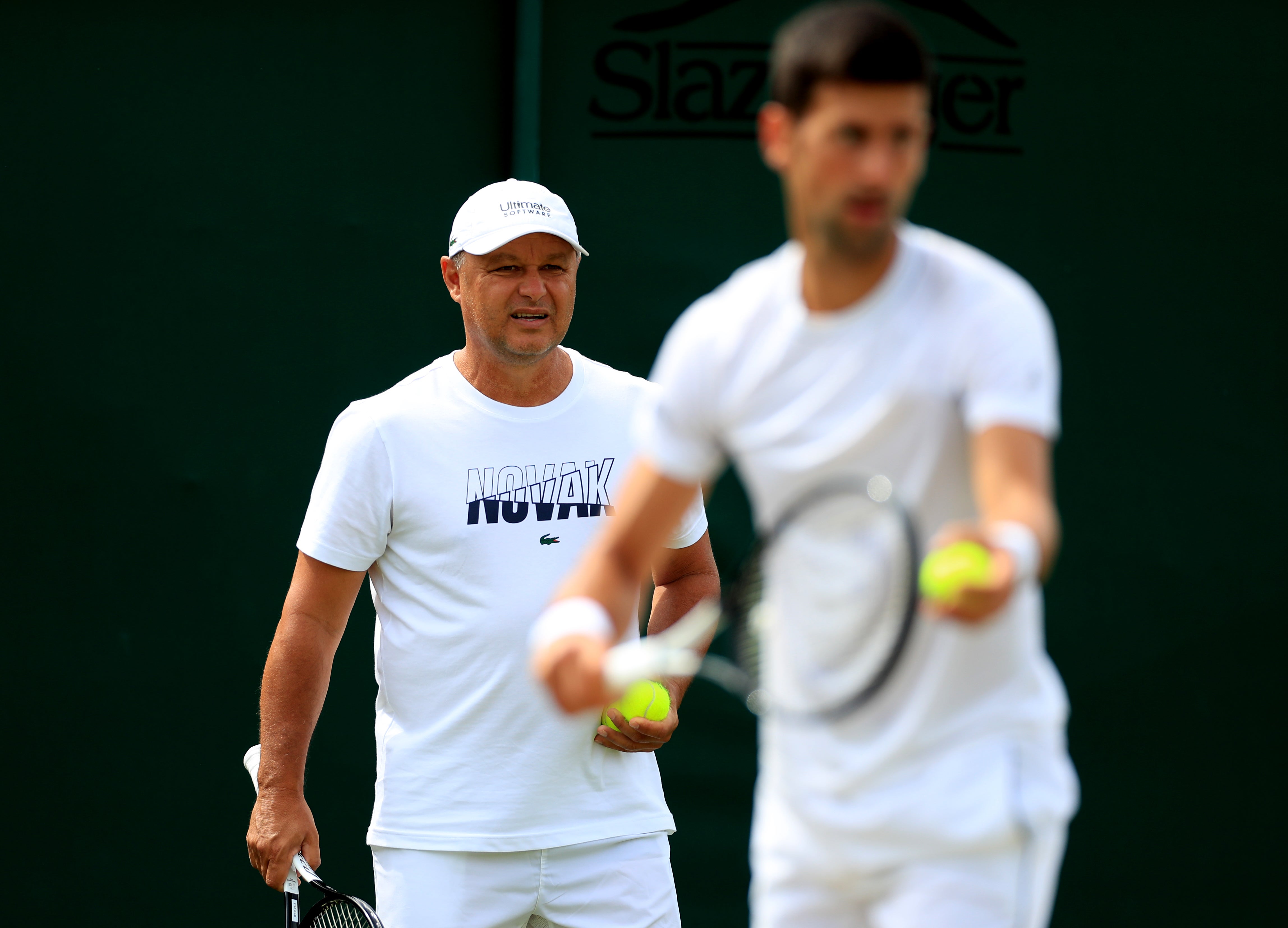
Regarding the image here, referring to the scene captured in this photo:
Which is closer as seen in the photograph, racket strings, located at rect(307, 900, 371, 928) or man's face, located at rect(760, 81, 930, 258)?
man's face, located at rect(760, 81, 930, 258)

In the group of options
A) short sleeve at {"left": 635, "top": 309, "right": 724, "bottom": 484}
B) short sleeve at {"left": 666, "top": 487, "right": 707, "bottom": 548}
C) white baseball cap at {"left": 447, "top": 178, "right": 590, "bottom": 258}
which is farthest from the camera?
short sleeve at {"left": 666, "top": 487, "right": 707, "bottom": 548}

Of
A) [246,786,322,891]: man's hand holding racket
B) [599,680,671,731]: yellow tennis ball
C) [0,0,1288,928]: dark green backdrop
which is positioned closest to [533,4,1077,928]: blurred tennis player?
[599,680,671,731]: yellow tennis ball

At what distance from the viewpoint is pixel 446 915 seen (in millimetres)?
3316

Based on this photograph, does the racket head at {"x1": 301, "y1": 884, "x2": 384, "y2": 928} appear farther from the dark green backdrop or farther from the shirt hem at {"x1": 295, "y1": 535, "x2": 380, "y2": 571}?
the dark green backdrop

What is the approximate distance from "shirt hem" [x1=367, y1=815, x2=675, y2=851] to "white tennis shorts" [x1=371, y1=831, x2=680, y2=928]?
1 cm

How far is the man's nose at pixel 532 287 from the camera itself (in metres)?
3.54

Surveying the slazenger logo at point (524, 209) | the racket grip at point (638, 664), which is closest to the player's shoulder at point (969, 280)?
the racket grip at point (638, 664)

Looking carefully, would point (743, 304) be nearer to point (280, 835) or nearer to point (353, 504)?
point (353, 504)

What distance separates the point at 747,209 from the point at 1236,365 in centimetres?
161

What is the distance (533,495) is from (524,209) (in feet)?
2.17

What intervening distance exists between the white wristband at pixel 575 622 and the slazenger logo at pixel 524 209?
1.53m

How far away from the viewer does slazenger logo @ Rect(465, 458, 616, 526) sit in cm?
342

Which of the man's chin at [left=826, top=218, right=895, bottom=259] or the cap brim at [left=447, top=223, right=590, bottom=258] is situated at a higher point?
the cap brim at [left=447, top=223, right=590, bottom=258]

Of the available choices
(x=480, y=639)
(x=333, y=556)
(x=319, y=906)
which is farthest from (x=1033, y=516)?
(x=319, y=906)
